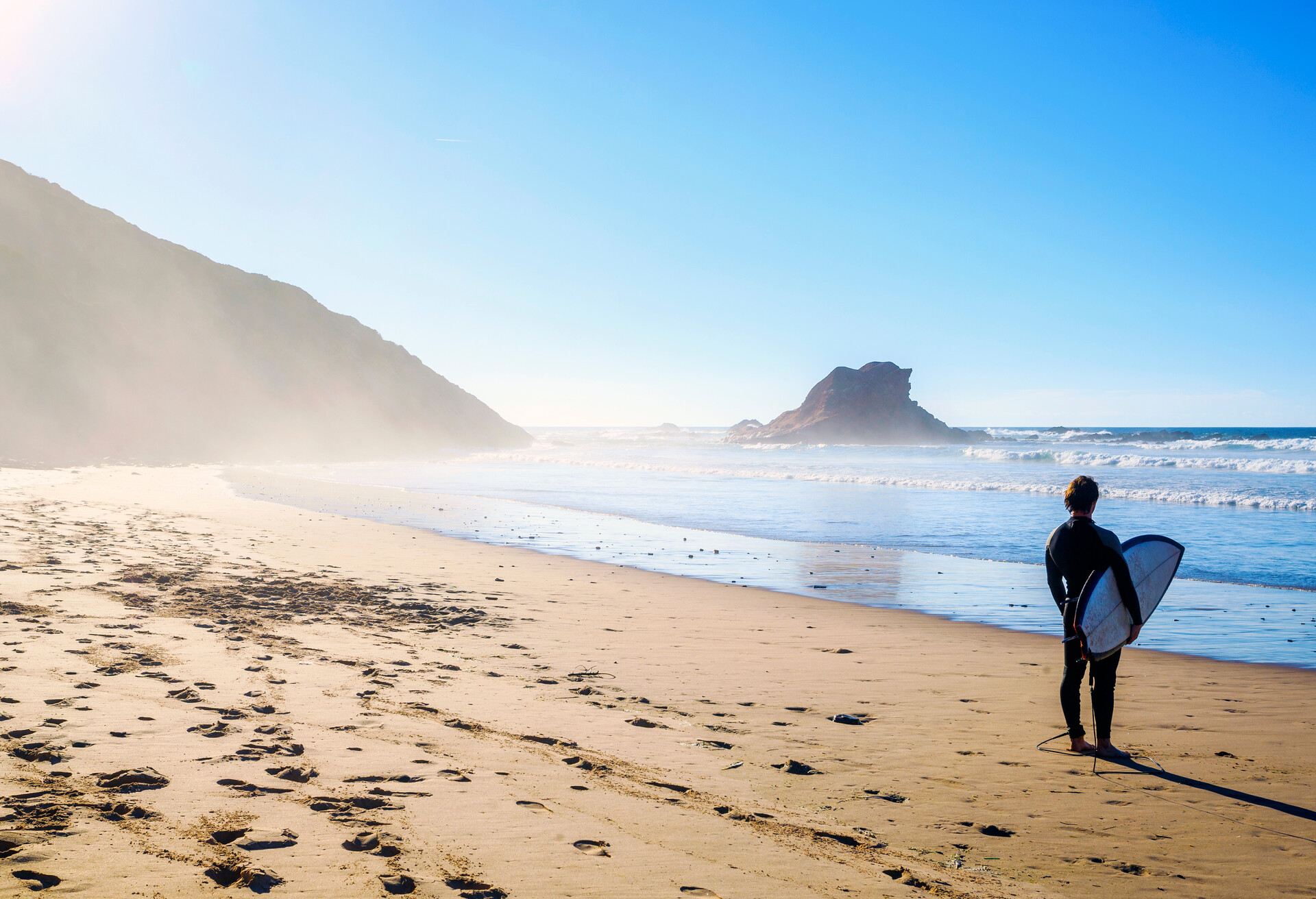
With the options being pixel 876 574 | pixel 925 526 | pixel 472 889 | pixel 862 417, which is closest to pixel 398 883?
pixel 472 889

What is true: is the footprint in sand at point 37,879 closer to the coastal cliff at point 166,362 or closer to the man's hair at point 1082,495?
the man's hair at point 1082,495

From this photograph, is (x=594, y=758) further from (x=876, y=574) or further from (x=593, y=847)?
(x=876, y=574)

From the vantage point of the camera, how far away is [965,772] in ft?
14.7

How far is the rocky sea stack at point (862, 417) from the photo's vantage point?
104375mm

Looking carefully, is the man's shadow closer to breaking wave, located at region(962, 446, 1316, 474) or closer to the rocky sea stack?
breaking wave, located at region(962, 446, 1316, 474)

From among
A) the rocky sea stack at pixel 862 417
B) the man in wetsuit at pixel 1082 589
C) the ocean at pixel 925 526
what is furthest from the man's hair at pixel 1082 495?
the rocky sea stack at pixel 862 417

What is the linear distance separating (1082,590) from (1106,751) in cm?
103

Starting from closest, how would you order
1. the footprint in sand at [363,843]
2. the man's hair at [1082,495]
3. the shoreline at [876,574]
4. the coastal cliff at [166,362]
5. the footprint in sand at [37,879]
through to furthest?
the footprint in sand at [37,879] < the footprint in sand at [363,843] < the man's hair at [1082,495] < the shoreline at [876,574] < the coastal cliff at [166,362]

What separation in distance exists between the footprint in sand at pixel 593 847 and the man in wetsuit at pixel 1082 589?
10.8 ft

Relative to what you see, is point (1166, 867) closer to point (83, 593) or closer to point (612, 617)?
point (612, 617)

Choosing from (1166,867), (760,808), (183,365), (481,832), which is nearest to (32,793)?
(481,832)

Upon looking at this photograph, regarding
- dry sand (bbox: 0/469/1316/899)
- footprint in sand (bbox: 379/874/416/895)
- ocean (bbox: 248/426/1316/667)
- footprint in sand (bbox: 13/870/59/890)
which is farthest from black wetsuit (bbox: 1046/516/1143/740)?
footprint in sand (bbox: 13/870/59/890)

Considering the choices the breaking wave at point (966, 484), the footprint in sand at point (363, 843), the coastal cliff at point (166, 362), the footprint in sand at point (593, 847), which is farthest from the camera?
the coastal cliff at point (166, 362)

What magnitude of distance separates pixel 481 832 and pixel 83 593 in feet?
22.4
